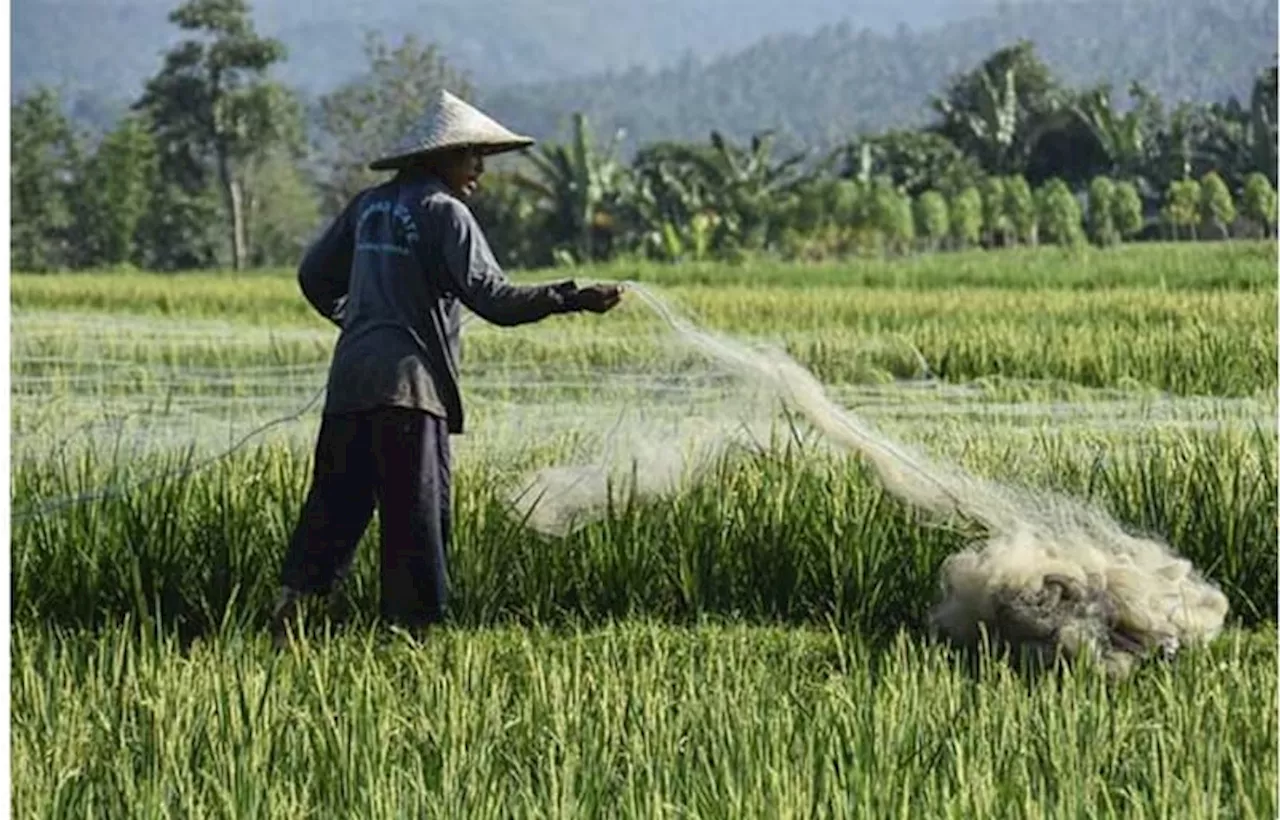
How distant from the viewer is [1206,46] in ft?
14.6

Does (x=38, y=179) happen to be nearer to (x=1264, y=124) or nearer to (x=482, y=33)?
(x=482, y=33)

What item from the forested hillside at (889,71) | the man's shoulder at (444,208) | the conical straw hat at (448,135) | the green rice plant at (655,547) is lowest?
the green rice plant at (655,547)

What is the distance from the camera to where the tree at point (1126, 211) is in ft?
14.7

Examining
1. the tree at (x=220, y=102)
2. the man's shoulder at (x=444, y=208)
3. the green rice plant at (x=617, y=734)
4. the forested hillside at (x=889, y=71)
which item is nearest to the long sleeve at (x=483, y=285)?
the man's shoulder at (x=444, y=208)

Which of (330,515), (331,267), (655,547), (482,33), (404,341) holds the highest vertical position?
(482,33)

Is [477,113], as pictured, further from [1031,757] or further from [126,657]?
[1031,757]

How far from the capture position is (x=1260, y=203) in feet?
14.6

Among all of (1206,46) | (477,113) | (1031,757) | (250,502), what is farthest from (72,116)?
(1031,757)

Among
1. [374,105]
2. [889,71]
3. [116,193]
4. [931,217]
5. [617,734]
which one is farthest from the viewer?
[116,193]

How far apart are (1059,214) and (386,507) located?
1.57m

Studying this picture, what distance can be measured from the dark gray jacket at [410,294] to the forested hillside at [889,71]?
76 cm

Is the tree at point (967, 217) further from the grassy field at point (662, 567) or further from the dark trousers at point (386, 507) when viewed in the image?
the dark trousers at point (386, 507)

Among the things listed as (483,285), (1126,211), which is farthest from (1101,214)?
(483,285)

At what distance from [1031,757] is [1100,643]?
1.93 ft
